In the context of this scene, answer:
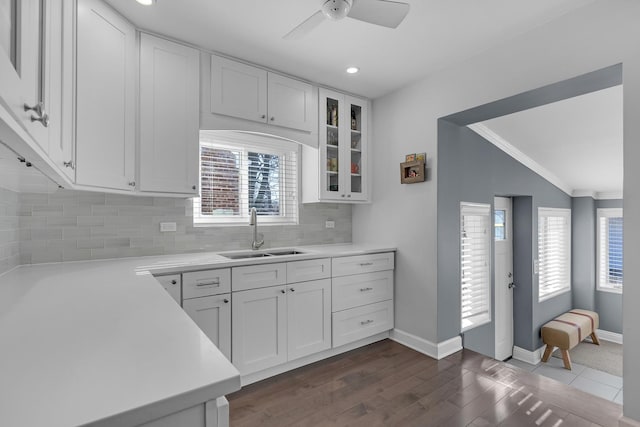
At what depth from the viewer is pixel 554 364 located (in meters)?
4.27

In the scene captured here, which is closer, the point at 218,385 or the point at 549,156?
the point at 218,385

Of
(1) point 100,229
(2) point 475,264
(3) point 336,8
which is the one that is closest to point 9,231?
(1) point 100,229

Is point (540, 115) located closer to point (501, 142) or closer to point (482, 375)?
point (501, 142)

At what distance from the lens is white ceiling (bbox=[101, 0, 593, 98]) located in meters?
2.04

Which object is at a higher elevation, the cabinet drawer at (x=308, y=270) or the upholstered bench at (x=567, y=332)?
the cabinet drawer at (x=308, y=270)

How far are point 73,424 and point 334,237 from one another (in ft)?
10.8

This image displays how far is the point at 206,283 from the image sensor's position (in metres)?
2.20

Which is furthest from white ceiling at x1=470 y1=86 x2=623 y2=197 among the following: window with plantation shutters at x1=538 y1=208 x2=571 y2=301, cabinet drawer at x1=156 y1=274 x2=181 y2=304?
cabinet drawer at x1=156 y1=274 x2=181 y2=304

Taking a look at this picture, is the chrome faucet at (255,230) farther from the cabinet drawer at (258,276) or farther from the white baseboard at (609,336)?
the white baseboard at (609,336)

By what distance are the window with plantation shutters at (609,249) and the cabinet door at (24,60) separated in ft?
22.7

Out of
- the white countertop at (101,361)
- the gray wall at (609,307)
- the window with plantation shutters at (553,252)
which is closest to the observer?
the white countertop at (101,361)

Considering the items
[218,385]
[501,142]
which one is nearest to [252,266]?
[218,385]

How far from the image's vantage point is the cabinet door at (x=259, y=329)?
2.34 m

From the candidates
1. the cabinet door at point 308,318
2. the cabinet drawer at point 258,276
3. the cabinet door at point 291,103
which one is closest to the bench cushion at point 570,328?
the cabinet door at point 308,318
